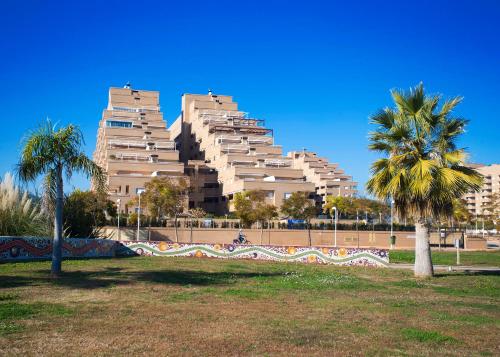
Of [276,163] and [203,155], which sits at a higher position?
[203,155]

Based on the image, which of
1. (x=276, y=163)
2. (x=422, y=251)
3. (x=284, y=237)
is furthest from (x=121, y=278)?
(x=276, y=163)

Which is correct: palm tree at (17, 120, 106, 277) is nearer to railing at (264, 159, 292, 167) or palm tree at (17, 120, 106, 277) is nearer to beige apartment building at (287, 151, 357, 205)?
railing at (264, 159, 292, 167)

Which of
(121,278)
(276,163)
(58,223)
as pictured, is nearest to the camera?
(121,278)

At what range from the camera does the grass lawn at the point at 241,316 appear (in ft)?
29.6

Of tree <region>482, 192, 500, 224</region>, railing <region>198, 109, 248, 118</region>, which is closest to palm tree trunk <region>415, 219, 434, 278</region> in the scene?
tree <region>482, 192, 500, 224</region>

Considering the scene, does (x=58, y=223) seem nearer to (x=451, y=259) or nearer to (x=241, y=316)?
(x=241, y=316)

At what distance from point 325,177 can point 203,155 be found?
3146cm

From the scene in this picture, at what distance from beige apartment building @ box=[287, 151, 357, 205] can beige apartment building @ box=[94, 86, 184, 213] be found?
35.5 metres

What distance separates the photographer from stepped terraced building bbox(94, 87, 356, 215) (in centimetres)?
9231

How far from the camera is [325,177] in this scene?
427 feet

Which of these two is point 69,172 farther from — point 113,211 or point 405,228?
point 405,228

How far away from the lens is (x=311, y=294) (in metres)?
16.4

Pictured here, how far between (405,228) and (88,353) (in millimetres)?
67854

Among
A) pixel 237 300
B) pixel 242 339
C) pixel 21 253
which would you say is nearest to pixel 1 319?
pixel 242 339
